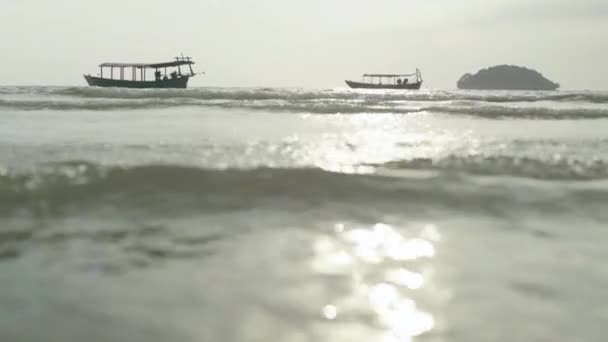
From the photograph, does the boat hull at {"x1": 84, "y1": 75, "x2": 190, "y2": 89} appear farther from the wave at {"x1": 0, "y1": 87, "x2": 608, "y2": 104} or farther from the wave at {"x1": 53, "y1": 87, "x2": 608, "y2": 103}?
the wave at {"x1": 53, "y1": 87, "x2": 608, "y2": 103}

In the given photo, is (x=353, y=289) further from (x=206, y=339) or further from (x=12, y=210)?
(x=12, y=210)

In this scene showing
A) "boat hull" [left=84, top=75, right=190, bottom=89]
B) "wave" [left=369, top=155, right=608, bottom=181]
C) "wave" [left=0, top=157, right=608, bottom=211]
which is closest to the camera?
"wave" [left=0, top=157, right=608, bottom=211]

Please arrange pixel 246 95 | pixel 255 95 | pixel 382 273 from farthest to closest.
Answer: pixel 255 95 < pixel 246 95 < pixel 382 273

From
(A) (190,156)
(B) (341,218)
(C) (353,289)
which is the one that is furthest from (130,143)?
(C) (353,289)

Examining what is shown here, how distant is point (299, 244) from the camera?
7.17 feet

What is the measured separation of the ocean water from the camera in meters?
1.50

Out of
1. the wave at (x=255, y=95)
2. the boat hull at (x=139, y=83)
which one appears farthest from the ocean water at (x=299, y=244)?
the boat hull at (x=139, y=83)

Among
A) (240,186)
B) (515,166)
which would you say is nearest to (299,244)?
(240,186)

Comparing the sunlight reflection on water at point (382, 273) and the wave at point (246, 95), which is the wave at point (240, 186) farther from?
the wave at point (246, 95)

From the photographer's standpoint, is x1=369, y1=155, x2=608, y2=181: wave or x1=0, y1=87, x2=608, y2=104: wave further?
x1=0, y1=87, x2=608, y2=104: wave

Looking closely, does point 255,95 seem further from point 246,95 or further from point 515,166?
point 515,166

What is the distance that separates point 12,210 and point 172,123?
16.0 ft

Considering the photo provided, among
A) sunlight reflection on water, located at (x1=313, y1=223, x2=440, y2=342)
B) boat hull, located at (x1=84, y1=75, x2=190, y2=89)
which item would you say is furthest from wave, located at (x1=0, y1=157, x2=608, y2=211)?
boat hull, located at (x1=84, y1=75, x2=190, y2=89)

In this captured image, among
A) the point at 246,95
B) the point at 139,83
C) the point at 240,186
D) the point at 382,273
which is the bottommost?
the point at 382,273
